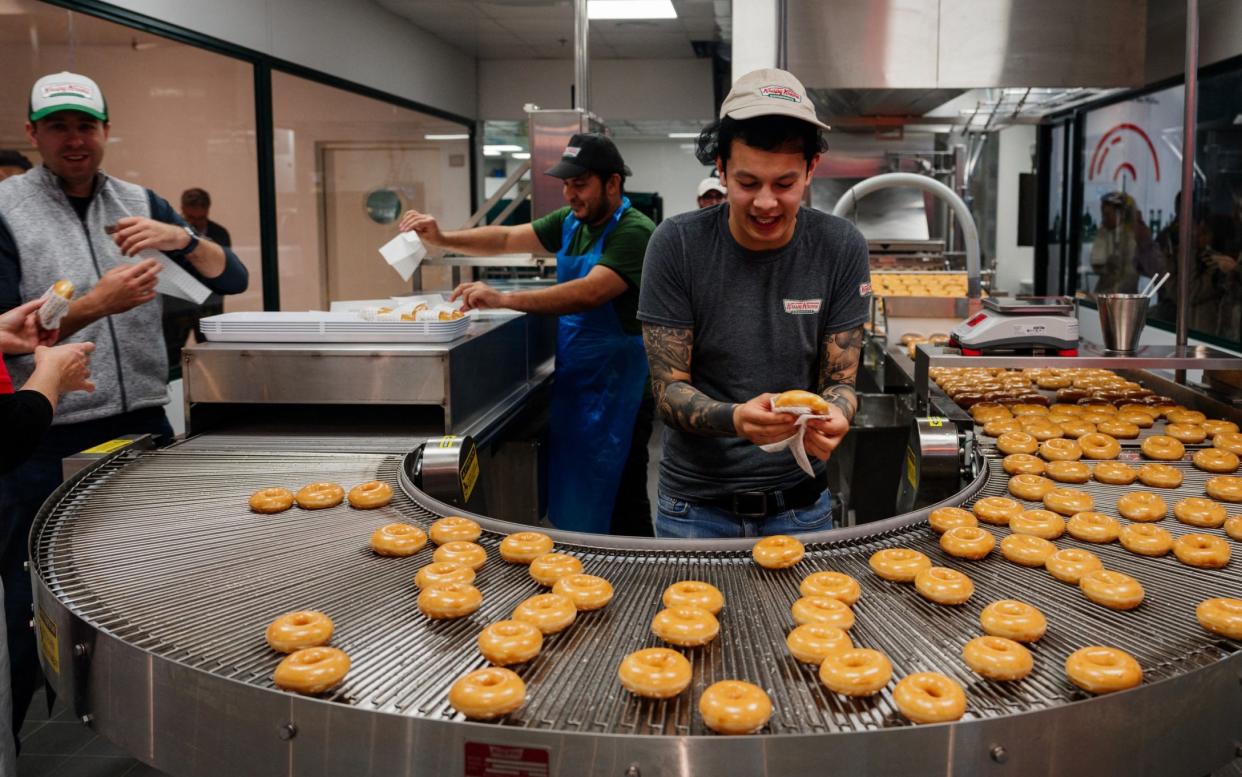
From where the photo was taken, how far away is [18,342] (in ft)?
6.78

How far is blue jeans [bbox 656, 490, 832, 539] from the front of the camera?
2012 mm

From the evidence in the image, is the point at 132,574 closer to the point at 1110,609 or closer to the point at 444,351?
the point at 444,351

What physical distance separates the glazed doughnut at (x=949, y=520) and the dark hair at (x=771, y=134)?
701 mm

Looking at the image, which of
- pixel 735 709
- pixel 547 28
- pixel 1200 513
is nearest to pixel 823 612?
pixel 735 709

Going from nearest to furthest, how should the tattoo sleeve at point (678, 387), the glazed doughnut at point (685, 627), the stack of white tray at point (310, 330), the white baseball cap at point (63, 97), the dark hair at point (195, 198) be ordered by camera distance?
the glazed doughnut at point (685, 627) → the tattoo sleeve at point (678, 387) → the white baseball cap at point (63, 97) → the stack of white tray at point (310, 330) → the dark hair at point (195, 198)

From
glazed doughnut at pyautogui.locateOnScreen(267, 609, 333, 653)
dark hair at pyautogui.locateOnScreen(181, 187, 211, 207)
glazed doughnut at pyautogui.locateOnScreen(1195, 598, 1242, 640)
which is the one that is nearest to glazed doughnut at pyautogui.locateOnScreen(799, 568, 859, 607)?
glazed doughnut at pyautogui.locateOnScreen(1195, 598, 1242, 640)

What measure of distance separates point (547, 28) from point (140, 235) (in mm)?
7483

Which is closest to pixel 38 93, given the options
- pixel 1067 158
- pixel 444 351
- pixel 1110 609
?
pixel 444 351

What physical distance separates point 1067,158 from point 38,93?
8.30m

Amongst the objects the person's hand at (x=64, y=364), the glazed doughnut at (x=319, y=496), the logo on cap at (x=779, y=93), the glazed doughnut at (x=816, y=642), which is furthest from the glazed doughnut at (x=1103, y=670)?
the person's hand at (x=64, y=364)

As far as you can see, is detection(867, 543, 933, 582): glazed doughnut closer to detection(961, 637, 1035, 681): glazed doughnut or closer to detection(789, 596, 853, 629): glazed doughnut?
detection(789, 596, 853, 629): glazed doughnut

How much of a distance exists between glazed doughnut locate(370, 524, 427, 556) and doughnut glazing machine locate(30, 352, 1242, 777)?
18 millimetres

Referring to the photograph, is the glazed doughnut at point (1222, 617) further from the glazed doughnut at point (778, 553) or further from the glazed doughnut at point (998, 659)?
the glazed doughnut at point (778, 553)

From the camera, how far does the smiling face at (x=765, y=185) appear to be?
1.76 meters
